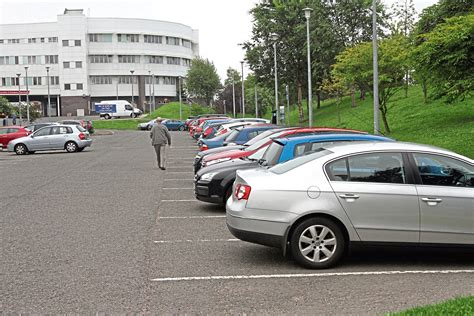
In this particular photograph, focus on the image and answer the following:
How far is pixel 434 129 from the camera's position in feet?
84.1

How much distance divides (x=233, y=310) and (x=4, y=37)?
372ft

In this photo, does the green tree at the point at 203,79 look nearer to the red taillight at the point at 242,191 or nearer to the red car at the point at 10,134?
the red car at the point at 10,134

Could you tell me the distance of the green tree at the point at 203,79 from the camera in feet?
333

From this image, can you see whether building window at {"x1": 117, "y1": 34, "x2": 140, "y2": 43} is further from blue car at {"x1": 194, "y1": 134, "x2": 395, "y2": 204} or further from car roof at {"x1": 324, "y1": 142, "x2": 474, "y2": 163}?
car roof at {"x1": 324, "y1": 142, "x2": 474, "y2": 163}

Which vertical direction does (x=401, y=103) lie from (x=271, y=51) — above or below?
below

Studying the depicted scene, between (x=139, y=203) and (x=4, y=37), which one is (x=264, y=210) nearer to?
(x=139, y=203)

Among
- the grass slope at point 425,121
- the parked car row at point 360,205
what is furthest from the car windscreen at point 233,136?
the parked car row at point 360,205

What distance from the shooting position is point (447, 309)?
5.14 m

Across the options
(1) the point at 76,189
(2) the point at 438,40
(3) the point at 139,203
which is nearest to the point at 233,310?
(3) the point at 139,203

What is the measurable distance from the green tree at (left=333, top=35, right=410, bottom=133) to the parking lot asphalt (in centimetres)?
1759

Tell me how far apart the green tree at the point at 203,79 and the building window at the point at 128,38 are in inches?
490

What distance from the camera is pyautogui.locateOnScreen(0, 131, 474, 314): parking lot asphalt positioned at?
19.6ft

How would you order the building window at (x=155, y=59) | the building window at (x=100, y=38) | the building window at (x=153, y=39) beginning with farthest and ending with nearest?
the building window at (x=155, y=59) < the building window at (x=153, y=39) < the building window at (x=100, y=38)

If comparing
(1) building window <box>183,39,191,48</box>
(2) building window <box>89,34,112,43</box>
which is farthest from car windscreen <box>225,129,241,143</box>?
(1) building window <box>183,39,191,48</box>
